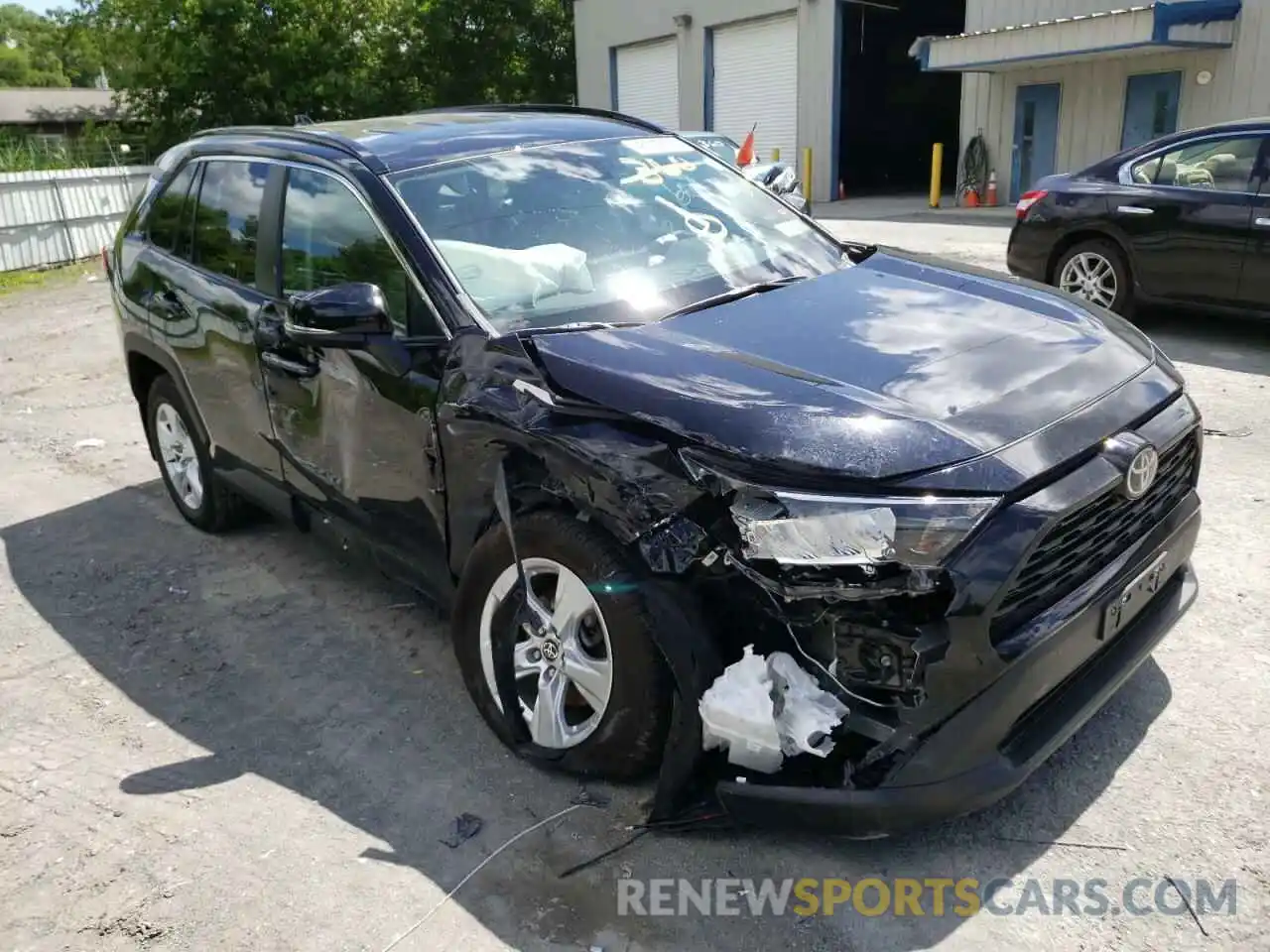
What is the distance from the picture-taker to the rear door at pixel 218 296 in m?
4.21

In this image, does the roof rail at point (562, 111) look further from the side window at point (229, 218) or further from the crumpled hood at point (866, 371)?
the crumpled hood at point (866, 371)

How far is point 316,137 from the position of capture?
400cm

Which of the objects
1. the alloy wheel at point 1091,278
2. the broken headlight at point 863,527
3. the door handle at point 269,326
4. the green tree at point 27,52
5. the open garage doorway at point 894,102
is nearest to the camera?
the broken headlight at point 863,527

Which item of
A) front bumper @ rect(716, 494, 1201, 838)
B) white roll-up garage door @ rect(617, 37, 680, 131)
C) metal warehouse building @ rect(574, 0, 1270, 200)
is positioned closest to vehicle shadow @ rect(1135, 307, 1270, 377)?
front bumper @ rect(716, 494, 1201, 838)

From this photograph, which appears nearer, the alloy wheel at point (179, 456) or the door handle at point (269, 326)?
the door handle at point (269, 326)

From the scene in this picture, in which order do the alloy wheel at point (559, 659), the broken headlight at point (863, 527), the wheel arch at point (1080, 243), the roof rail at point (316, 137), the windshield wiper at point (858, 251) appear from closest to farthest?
the broken headlight at point (863, 527), the alloy wheel at point (559, 659), the roof rail at point (316, 137), the windshield wiper at point (858, 251), the wheel arch at point (1080, 243)

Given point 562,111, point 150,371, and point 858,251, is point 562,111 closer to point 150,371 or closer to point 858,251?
point 858,251

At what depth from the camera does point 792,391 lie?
8.70 ft

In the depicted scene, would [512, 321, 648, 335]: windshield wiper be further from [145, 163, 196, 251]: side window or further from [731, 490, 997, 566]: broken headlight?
[145, 163, 196, 251]: side window

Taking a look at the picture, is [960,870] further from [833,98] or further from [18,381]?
[833,98]

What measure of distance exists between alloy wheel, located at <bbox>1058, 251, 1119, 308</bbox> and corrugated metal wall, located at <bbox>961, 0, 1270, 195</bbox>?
9.44 m

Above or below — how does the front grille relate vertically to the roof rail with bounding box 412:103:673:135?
below

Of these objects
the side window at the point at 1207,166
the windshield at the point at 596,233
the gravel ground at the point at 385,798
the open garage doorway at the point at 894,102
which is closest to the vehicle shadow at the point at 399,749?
the gravel ground at the point at 385,798

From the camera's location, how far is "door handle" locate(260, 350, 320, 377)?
3.77 meters
